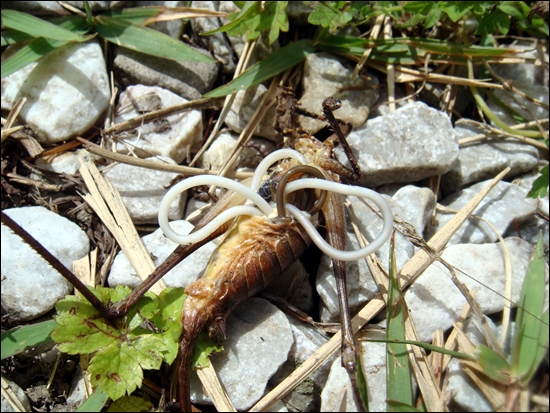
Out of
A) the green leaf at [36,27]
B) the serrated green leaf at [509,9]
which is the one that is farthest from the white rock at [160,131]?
the serrated green leaf at [509,9]

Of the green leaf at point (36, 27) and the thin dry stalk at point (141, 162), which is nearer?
the thin dry stalk at point (141, 162)

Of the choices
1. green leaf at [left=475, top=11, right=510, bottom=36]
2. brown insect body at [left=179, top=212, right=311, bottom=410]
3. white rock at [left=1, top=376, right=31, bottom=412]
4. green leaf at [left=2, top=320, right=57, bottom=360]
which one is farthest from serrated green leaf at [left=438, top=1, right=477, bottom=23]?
white rock at [left=1, top=376, right=31, bottom=412]

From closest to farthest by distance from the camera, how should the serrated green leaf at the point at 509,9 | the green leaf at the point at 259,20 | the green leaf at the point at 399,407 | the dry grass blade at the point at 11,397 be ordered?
the green leaf at the point at 399,407
the dry grass blade at the point at 11,397
the green leaf at the point at 259,20
the serrated green leaf at the point at 509,9


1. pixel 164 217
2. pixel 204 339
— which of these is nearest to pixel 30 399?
pixel 204 339

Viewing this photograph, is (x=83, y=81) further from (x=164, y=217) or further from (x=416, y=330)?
(x=416, y=330)

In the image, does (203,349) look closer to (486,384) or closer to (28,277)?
(28,277)

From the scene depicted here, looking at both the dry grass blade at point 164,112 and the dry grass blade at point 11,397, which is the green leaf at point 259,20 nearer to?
the dry grass blade at point 164,112

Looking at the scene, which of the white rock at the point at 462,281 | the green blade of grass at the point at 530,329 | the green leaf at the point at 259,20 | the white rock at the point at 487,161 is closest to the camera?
the green blade of grass at the point at 530,329
